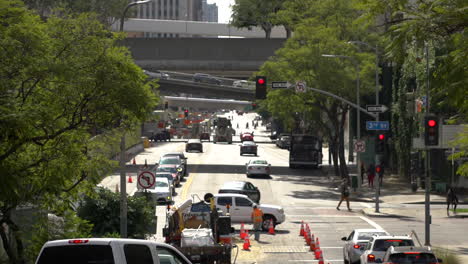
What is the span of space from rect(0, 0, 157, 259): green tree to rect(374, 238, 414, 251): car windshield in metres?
8.59

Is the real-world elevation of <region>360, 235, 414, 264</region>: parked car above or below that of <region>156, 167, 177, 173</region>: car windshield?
below

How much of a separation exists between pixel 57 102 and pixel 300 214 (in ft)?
96.2

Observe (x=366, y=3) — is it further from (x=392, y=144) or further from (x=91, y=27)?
(x=392, y=144)

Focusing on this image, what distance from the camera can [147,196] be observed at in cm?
3164

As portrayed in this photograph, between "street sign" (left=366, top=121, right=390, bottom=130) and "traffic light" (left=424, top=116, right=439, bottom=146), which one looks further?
"street sign" (left=366, top=121, right=390, bottom=130)

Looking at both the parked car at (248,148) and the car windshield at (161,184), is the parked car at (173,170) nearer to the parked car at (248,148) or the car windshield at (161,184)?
the car windshield at (161,184)

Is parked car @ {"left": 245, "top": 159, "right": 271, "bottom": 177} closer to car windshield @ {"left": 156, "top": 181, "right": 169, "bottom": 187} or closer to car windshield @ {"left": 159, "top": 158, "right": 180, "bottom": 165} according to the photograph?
car windshield @ {"left": 159, "top": 158, "right": 180, "bottom": 165}

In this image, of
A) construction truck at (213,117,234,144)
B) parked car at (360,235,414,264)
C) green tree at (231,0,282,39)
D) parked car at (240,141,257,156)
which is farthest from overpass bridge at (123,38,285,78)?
parked car at (360,235,414,264)

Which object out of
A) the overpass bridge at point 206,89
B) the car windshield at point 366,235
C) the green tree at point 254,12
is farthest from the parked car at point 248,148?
the car windshield at point 366,235

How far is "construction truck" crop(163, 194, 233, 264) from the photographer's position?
83.6 feet

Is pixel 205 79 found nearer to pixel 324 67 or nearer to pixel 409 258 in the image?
pixel 324 67

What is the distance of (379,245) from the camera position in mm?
24688

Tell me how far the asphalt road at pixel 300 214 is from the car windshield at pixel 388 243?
189 inches

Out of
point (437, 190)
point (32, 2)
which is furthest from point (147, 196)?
point (32, 2)
